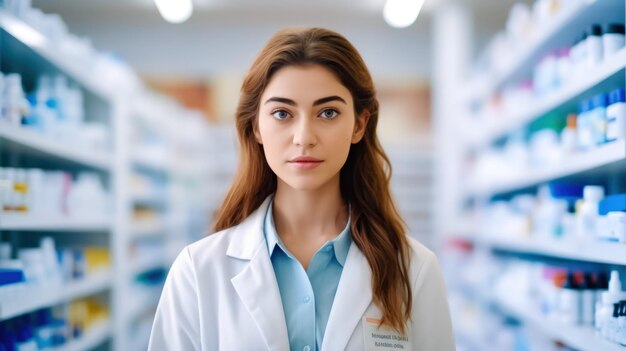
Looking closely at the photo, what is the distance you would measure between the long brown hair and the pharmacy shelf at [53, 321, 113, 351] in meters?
1.76

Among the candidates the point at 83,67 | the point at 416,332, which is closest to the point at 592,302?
the point at 416,332

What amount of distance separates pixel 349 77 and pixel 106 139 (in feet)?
9.13

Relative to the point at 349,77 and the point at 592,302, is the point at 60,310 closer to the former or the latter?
the point at 349,77

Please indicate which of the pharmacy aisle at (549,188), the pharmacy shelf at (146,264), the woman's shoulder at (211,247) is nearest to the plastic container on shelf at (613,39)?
the pharmacy aisle at (549,188)

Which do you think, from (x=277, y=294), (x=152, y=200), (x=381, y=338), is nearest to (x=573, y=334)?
(x=381, y=338)

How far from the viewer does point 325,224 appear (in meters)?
1.82

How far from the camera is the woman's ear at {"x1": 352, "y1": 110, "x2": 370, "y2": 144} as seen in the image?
1.83 metres

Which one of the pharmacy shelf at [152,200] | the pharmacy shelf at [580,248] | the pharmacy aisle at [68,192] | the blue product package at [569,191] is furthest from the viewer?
the pharmacy shelf at [152,200]

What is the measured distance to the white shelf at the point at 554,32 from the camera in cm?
249

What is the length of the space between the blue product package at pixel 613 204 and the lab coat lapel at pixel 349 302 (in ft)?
3.39

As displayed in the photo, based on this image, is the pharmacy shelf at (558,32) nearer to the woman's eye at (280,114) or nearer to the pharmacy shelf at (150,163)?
the woman's eye at (280,114)

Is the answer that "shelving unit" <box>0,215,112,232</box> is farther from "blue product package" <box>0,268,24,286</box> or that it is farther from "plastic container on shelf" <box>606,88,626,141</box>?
"plastic container on shelf" <box>606,88,626,141</box>

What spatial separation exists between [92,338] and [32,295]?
1038mm

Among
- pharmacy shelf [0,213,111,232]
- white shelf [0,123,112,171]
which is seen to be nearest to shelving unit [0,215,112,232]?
pharmacy shelf [0,213,111,232]
